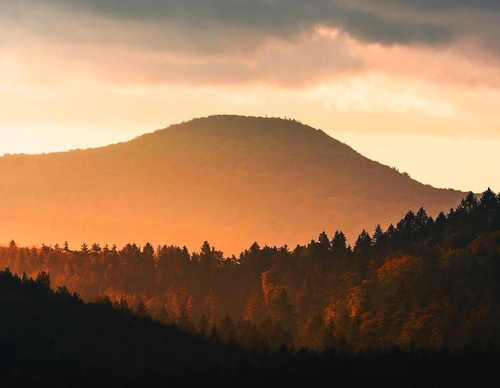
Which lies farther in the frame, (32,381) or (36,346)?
(36,346)

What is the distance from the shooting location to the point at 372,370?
595 feet

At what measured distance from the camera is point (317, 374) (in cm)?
18062

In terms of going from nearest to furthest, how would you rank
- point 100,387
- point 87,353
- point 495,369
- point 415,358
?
point 100,387
point 495,369
point 415,358
point 87,353

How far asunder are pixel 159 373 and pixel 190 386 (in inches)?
622

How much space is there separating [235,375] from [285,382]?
26.4 feet

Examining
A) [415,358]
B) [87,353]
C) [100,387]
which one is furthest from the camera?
[87,353]

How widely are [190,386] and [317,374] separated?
72.3ft

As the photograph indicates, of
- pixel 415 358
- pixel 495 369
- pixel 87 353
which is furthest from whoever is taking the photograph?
pixel 87 353

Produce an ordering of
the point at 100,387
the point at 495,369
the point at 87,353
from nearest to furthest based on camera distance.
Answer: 1. the point at 100,387
2. the point at 495,369
3. the point at 87,353

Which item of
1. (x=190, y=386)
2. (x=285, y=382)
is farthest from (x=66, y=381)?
(x=285, y=382)

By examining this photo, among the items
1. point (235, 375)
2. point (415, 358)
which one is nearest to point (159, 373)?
point (235, 375)

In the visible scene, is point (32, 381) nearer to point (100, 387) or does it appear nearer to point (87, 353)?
point (100, 387)

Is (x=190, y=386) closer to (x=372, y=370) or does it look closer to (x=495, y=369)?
(x=372, y=370)

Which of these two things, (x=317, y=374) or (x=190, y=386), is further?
(x=317, y=374)
